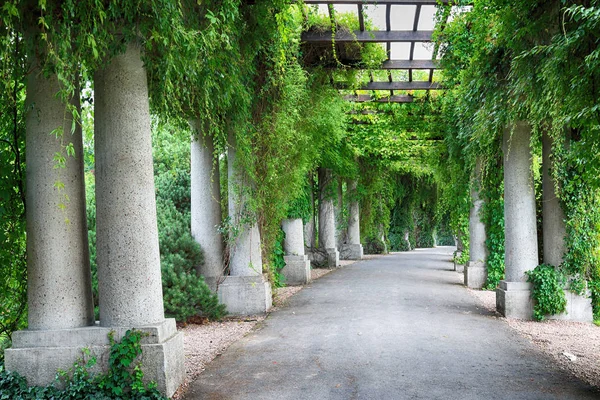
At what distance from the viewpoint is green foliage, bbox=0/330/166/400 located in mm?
4531

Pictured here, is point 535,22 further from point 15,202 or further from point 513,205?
point 15,202

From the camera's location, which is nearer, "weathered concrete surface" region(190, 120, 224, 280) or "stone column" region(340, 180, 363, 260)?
"weathered concrete surface" region(190, 120, 224, 280)

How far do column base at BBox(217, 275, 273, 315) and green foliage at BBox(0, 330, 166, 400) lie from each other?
4.96 m

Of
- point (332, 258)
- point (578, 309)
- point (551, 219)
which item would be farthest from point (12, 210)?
point (332, 258)

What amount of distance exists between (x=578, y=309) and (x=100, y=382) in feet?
24.0

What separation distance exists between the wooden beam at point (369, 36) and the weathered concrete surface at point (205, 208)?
289cm

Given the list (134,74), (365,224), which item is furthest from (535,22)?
(365,224)

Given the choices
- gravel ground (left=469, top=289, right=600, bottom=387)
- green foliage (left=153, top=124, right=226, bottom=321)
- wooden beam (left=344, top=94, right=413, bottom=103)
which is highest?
wooden beam (left=344, top=94, right=413, bottom=103)

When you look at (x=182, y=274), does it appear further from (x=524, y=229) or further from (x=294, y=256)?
(x=294, y=256)

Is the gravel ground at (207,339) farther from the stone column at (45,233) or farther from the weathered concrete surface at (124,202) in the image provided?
the stone column at (45,233)

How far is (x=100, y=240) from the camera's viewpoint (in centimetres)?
500

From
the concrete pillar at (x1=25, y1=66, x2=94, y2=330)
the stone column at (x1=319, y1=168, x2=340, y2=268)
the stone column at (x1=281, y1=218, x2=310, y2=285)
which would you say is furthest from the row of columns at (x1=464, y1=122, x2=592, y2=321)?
the stone column at (x1=319, y1=168, x2=340, y2=268)

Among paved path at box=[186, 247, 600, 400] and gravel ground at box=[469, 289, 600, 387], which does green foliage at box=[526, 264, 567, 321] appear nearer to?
gravel ground at box=[469, 289, 600, 387]

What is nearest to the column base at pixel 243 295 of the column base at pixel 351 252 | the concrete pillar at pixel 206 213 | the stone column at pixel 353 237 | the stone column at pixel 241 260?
the stone column at pixel 241 260
